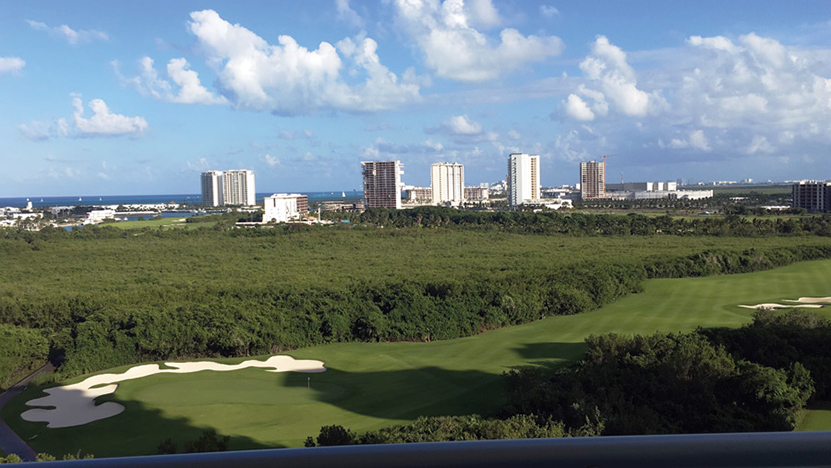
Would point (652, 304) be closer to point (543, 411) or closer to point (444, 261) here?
point (444, 261)

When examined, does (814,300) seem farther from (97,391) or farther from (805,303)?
(97,391)

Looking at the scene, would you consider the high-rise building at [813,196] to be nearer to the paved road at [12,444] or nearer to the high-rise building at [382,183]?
the high-rise building at [382,183]

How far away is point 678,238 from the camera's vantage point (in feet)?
176

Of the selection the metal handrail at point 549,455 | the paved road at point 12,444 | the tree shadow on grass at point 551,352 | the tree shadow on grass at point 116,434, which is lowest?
the paved road at point 12,444

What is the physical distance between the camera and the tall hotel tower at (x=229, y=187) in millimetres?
152125

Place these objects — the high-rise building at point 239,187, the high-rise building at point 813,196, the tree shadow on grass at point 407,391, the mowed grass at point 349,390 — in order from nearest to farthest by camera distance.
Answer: the mowed grass at point 349,390
the tree shadow on grass at point 407,391
the high-rise building at point 813,196
the high-rise building at point 239,187

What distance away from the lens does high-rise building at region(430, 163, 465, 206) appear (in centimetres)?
14225

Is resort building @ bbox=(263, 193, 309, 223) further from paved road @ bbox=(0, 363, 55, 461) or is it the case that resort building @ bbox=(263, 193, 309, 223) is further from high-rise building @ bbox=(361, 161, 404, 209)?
paved road @ bbox=(0, 363, 55, 461)

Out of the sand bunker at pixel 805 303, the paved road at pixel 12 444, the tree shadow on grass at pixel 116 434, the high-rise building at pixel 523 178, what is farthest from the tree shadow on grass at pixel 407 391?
the high-rise building at pixel 523 178

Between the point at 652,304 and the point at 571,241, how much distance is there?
87.5 ft

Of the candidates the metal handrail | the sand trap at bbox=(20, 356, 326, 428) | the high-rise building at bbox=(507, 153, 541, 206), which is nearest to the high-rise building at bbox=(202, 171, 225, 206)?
the high-rise building at bbox=(507, 153, 541, 206)

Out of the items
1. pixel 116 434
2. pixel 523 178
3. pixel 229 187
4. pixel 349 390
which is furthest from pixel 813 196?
pixel 229 187

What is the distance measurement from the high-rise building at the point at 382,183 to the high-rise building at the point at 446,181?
27042 millimetres

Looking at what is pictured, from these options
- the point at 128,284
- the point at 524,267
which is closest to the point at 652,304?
the point at 524,267
